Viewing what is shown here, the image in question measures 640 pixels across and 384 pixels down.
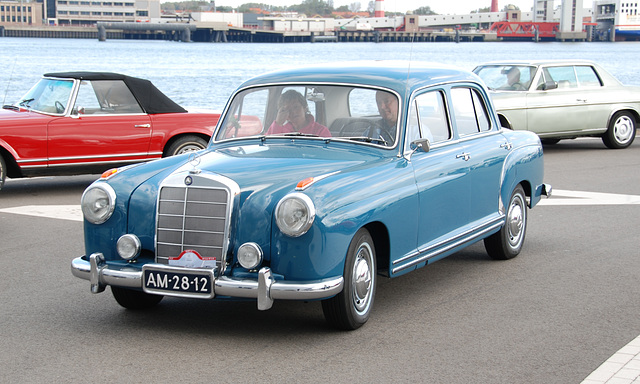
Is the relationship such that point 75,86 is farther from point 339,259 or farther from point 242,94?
point 339,259

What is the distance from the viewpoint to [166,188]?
5.59 metres

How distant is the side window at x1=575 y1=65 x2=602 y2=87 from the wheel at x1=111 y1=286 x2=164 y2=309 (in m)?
12.3

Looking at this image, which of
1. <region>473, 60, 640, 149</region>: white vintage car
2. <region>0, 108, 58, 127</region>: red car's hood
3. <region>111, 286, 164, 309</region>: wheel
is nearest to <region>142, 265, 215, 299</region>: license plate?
<region>111, 286, 164, 309</region>: wheel

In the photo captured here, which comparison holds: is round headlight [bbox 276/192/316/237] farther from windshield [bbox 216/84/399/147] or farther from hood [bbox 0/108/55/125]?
hood [bbox 0/108/55/125]

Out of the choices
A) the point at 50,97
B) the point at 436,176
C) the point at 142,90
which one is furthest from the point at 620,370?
the point at 50,97

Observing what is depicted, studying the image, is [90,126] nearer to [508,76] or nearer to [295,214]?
[295,214]

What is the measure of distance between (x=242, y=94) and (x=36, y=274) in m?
2.24

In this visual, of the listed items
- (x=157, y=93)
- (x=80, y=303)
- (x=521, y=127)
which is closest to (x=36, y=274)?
(x=80, y=303)

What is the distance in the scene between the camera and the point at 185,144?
39.9ft

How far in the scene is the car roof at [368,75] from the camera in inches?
261

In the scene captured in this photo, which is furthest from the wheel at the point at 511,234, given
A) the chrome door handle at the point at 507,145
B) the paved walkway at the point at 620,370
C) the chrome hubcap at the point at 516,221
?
the paved walkway at the point at 620,370

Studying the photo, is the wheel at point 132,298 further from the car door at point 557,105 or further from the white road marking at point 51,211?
the car door at point 557,105

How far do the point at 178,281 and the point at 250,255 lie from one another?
0.48m

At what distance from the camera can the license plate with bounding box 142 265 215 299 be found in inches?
207
